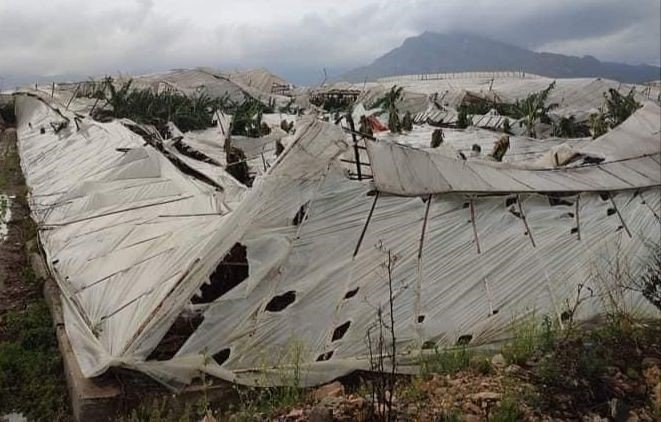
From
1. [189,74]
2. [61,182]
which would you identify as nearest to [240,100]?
[189,74]

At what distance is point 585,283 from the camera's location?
5762 mm

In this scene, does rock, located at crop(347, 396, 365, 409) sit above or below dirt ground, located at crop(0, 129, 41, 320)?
above

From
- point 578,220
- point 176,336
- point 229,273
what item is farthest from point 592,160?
point 176,336

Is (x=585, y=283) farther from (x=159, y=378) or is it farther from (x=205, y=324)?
(x=159, y=378)

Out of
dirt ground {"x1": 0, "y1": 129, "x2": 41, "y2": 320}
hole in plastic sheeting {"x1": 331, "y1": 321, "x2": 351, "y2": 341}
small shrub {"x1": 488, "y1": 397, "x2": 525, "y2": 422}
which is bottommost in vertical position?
dirt ground {"x1": 0, "y1": 129, "x2": 41, "y2": 320}

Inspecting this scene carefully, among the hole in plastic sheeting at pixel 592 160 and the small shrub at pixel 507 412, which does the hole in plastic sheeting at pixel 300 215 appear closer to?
the small shrub at pixel 507 412

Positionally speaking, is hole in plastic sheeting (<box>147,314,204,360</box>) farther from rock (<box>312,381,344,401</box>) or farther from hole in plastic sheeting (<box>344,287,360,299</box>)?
hole in plastic sheeting (<box>344,287,360,299</box>)

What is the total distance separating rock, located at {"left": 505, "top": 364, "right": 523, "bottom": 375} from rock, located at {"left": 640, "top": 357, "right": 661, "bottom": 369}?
64cm

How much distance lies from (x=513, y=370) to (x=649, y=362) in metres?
0.72

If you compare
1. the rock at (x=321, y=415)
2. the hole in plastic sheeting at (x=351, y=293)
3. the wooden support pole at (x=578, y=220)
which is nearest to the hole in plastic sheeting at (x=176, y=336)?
the hole in plastic sheeting at (x=351, y=293)

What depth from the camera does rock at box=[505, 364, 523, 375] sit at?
3.66 m

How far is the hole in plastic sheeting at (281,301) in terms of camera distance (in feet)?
15.5

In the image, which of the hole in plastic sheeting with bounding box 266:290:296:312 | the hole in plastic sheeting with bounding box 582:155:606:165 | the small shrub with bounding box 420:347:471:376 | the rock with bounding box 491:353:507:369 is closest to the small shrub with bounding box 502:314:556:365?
the rock with bounding box 491:353:507:369

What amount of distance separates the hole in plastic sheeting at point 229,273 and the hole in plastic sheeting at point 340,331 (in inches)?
31.1
